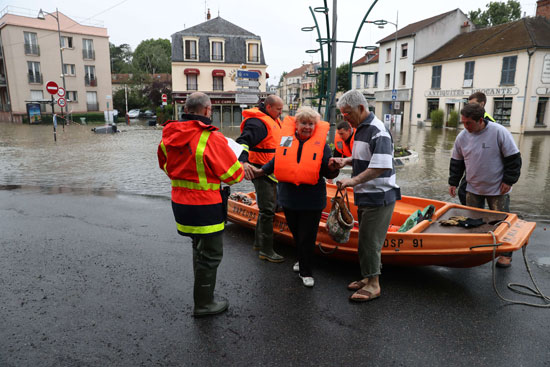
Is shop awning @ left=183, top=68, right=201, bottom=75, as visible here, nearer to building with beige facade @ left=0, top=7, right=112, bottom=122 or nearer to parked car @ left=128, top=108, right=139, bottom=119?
building with beige facade @ left=0, top=7, right=112, bottom=122

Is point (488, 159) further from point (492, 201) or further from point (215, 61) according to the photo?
point (215, 61)

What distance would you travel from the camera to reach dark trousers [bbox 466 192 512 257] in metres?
4.78

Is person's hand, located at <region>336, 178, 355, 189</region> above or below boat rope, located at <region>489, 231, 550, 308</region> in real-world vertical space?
above

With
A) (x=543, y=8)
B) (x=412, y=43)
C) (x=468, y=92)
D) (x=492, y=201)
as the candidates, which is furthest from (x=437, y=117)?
(x=492, y=201)

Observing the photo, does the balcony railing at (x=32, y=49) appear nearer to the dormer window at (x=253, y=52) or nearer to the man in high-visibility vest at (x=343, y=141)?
the dormer window at (x=253, y=52)

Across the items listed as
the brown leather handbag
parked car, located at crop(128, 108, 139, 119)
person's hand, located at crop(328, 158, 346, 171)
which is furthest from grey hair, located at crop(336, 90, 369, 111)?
parked car, located at crop(128, 108, 139, 119)

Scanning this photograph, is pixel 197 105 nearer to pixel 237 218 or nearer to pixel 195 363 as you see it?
pixel 195 363

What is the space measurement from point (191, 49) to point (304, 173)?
38457mm

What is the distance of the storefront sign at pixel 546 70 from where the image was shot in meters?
26.8

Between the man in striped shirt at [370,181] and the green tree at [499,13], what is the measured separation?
52992 mm

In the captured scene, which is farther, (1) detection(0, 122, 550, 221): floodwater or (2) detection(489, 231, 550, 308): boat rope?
(1) detection(0, 122, 550, 221): floodwater

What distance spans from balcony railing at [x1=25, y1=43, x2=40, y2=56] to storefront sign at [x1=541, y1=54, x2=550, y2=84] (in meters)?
45.4

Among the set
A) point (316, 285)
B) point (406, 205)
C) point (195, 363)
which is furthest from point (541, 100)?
point (195, 363)

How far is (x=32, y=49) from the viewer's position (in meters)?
41.6
